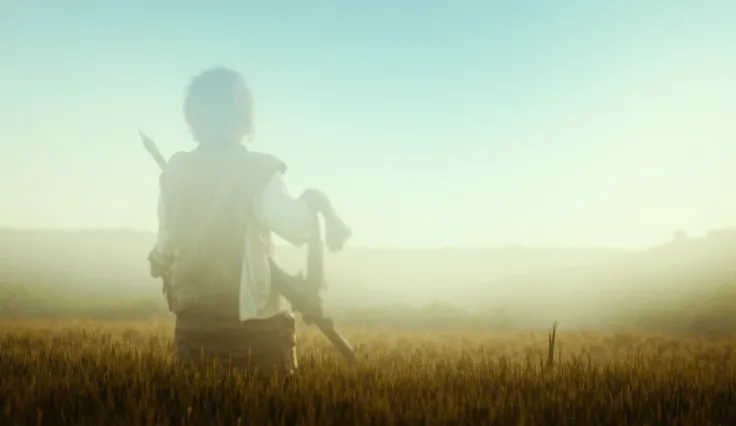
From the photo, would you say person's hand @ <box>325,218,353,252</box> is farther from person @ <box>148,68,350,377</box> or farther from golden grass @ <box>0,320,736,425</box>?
golden grass @ <box>0,320,736,425</box>

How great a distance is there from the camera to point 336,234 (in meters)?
4.35

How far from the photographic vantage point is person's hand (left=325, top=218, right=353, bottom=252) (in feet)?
14.3

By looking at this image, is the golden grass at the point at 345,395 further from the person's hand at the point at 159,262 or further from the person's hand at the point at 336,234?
the person's hand at the point at 336,234

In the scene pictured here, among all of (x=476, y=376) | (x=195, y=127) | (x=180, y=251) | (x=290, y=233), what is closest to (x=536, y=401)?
(x=476, y=376)

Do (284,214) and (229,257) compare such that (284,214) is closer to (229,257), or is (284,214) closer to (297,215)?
(297,215)

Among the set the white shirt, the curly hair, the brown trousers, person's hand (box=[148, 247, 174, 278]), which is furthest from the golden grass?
the curly hair

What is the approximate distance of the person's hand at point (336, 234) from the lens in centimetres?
434

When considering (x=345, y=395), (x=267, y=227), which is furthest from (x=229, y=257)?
(x=345, y=395)

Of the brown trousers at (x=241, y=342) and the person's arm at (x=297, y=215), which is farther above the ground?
the person's arm at (x=297, y=215)

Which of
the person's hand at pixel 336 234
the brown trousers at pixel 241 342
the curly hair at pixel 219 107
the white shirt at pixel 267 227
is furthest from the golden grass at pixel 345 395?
the curly hair at pixel 219 107

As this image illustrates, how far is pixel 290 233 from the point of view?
426cm

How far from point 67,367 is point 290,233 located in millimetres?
1706

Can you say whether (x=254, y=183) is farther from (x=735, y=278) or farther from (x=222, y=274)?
(x=735, y=278)

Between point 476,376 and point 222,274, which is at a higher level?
point 222,274
